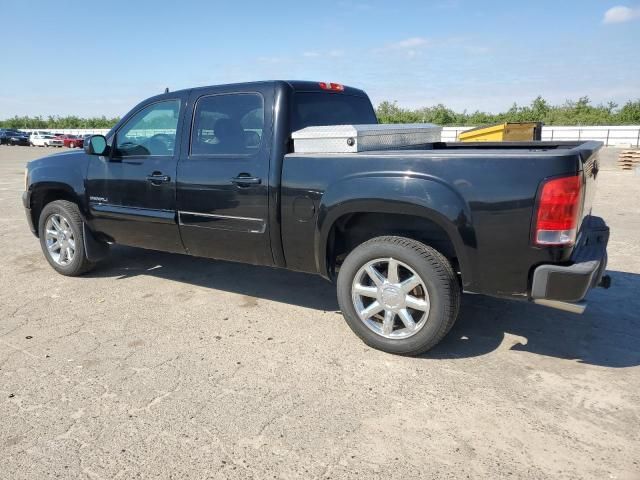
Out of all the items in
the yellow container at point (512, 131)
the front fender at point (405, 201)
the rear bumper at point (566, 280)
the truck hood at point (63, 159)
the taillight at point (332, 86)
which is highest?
the taillight at point (332, 86)

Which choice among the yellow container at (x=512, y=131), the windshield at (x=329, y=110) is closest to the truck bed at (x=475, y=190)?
the windshield at (x=329, y=110)

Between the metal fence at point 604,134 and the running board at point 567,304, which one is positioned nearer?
the running board at point 567,304

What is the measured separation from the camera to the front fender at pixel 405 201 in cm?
313

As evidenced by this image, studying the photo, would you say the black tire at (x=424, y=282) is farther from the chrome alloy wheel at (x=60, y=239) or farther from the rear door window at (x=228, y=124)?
the chrome alloy wheel at (x=60, y=239)

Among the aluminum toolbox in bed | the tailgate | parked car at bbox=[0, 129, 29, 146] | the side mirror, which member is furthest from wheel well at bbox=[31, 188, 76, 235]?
parked car at bbox=[0, 129, 29, 146]

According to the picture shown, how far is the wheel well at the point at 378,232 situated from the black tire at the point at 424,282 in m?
0.16

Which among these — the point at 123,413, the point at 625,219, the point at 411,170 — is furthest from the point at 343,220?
the point at 625,219

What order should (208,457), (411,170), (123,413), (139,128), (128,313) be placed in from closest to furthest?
1. (208,457)
2. (123,413)
3. (411,170)
4. (128,313)
5. (139,128)

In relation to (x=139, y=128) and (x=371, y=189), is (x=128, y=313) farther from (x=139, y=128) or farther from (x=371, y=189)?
→ (x=371, y=189)

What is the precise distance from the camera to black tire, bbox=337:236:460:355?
3.31 m

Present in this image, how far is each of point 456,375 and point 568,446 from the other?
0.83m

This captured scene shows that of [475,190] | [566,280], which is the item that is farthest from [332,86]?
[566,280]

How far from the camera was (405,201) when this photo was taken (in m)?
3.26

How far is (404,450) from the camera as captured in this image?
2.54 m
